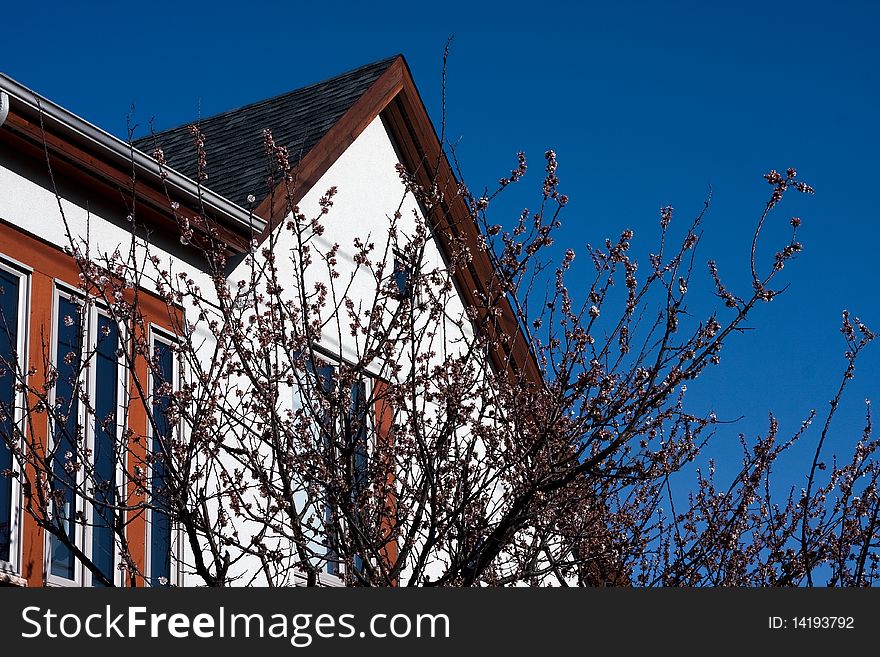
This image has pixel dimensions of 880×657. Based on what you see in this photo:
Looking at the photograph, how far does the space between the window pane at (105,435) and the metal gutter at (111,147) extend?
104 cm

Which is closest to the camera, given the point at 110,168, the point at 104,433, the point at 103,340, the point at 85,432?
the point at 85,432

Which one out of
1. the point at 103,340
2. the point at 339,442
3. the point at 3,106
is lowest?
the point at 339,442

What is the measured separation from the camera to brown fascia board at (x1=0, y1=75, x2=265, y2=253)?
8.11 meters

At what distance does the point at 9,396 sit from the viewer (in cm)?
772

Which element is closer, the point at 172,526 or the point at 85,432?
the point at 85,432

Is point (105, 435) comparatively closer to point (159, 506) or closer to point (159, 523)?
point (159, 506)

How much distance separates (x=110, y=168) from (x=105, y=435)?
67.7 inches

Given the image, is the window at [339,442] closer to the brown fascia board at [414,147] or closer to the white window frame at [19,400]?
the white window frame at [19,400]

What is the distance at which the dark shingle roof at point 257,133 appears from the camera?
10953mm

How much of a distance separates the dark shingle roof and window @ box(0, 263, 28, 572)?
256 cm

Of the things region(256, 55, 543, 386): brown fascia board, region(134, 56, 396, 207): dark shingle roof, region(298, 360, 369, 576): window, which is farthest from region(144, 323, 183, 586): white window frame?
region(256, 55, 543, 386): brown fascia board

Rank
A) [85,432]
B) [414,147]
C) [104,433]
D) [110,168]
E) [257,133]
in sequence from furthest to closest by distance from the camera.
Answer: [414,147], [257,133], [110,168], [104,433], [85,432]

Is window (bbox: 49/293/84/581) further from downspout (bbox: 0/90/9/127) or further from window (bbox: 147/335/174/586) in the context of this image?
downspout (bbox: 0/90/9/127)

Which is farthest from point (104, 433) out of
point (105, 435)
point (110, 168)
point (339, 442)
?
point (110, 168)
